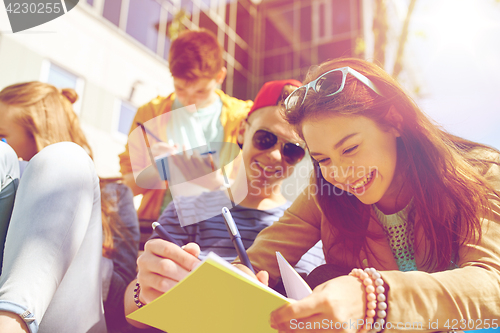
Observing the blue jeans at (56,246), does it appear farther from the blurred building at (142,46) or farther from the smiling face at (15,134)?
the blurred building at (142,46)

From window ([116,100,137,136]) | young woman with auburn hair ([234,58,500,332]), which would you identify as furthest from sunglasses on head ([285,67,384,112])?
window ([116,100,137,136])

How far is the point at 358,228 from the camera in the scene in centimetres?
129

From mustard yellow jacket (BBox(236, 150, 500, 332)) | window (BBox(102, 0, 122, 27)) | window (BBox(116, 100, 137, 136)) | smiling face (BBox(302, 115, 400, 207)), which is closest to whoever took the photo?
mustard yellow jacket (BBox(236, 150, 500, 332))

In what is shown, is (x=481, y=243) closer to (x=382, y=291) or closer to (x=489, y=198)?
(x=489, y=198)

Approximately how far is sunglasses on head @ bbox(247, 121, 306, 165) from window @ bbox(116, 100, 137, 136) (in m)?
6.65

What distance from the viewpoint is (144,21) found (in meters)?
8.76

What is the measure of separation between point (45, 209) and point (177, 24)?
5.85 metres

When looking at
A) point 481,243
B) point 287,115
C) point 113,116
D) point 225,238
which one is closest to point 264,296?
point 481,243

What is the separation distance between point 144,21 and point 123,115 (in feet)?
7.82

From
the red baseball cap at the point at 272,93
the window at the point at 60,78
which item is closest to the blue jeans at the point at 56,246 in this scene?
the red baseball cap at the point at 272,93

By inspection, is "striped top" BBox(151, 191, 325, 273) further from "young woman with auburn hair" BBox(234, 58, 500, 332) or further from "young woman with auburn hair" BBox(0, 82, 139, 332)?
"young woman with auburn hair" BBox(234, 58, 500, 332)

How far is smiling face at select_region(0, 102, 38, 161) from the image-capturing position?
1773 millimetres

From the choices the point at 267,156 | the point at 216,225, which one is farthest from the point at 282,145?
the point at 216,225

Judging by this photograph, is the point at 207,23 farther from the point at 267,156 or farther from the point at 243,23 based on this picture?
the point at 267,156
